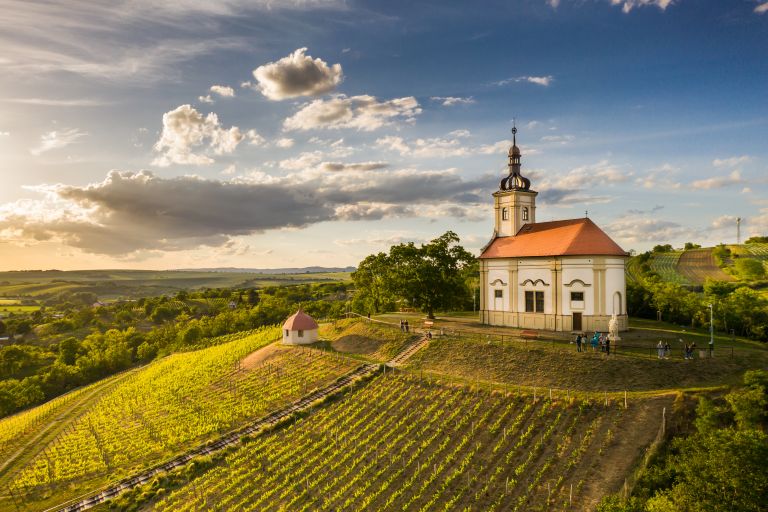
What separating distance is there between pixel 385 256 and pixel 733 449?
39835 mm

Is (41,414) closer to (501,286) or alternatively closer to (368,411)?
(368,411)

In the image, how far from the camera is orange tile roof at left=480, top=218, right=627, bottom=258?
136ft

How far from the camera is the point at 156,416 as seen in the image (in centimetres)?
4253

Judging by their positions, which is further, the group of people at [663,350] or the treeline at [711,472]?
the group of people at [663,350]

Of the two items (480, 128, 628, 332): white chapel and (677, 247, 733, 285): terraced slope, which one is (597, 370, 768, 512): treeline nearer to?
(480, 128, 628, 332): white chapel

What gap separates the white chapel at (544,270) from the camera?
41.1 metres

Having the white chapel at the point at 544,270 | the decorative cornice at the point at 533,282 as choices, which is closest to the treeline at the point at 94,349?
the white chapel at the point at 544,270

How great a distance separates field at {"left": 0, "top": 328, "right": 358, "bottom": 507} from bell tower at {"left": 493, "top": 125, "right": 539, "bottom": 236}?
73.7 feet

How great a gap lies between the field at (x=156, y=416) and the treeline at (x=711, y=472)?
2568 centimetres

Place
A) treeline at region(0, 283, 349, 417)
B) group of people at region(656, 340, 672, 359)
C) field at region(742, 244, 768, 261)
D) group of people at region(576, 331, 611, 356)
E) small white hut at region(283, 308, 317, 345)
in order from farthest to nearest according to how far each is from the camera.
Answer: field at region(742, 244, 768, 261)
treeline at region(0, 283, 349, 417)
small white hut at region(283, 308, 317, 345)
group of people at region(576, 331, 611, 356)
group of people at region(656, 340, 672, 359)

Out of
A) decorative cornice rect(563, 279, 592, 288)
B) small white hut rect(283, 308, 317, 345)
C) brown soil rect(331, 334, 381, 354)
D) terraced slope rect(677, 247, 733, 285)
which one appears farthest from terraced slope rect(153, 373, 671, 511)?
terraced slope rect(677, 247, 733, 285)

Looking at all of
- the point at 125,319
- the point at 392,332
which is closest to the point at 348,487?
the point at 392,332

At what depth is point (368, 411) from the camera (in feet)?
111

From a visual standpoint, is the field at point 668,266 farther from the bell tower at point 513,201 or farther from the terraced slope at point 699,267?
the bell tower at point 513,201
